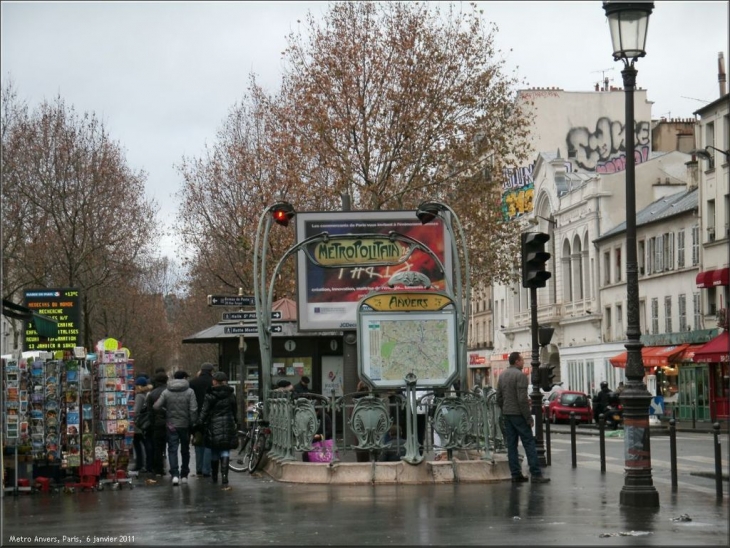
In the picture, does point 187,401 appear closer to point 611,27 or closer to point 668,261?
point 611,27

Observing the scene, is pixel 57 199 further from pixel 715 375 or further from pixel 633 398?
pixel 633 398

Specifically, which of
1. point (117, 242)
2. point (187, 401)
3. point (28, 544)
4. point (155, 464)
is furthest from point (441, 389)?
point (117, 242)

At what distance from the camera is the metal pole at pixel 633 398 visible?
15.5 meters

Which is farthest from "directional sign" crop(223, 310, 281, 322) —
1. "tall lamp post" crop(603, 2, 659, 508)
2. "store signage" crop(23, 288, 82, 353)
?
"tall lamp post" crop(603, 2, 659, 508)

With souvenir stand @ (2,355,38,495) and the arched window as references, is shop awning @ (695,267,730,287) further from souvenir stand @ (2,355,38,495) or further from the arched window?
souvenir stand @ (2,355,38,495)

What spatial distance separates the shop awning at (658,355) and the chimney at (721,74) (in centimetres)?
1327

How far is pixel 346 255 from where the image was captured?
25.6 metres

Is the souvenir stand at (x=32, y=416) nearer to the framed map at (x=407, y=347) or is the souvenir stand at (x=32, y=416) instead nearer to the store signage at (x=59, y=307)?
the framed map at (x=407, y=347)

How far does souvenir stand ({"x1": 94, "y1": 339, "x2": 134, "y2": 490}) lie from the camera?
Answer: 20.6 m

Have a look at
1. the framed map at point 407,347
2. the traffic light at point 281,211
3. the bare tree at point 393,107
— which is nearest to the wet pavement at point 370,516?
the framed map at point 407,347

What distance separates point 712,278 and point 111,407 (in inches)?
1505

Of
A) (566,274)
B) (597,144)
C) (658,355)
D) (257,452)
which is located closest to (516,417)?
(257,452)

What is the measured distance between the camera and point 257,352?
120 ft

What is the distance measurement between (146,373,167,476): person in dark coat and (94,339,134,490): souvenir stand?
2.41 metres
